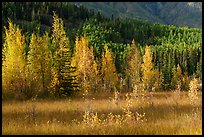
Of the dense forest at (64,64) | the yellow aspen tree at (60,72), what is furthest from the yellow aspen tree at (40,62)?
the yellow aspen tree at (60,72)

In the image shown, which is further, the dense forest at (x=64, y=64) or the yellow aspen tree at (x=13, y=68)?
the dense forest at (x=64, y=64)

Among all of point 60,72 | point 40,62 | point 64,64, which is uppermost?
point 64,64

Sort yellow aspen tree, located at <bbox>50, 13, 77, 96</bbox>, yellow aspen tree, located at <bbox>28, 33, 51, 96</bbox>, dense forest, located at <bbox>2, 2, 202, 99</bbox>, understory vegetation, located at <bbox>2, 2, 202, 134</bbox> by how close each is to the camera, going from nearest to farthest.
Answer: understory vegetation, located at <bbox>2, 2, 202, 134</bbox>, yellow aspen tree, located at <bbox>50, 13, 77, 96</bbox>, dense forest, located at <bbox>2, 2, 202, 99</bbox>, yellow aspen tree, located at <bbox>28, 33, 51, 96</bbox>

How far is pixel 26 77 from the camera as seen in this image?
26.7 meters

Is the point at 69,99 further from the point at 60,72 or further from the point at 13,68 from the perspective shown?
the point at 13,68

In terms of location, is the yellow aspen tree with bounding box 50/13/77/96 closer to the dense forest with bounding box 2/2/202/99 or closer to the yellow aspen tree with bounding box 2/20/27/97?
the dense forest with bounding box 2/2/202/99

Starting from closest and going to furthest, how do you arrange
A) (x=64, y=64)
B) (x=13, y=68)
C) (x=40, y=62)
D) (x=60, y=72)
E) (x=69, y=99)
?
(x=69, y=99)
(x=60, y=72)
(x=64, y=64)
(x=40, y=62)
(x=13, y=68)

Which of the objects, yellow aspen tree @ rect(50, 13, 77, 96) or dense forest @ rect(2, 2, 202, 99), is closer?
yellow aspen tree @ rect(50, 13, 77, 96)

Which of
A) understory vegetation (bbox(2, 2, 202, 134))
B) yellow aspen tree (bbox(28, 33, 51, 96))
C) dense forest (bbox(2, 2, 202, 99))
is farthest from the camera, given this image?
yellow aspen tree (bbox(28, 33, 51, 96))

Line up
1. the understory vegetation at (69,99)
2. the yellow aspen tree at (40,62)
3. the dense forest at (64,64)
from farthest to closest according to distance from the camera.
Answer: the yellow aspen tree at (40,62) → the dense forest at (64,64) → the understory vegetation at (69,99)

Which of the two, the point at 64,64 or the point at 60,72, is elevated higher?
the point at 64,64

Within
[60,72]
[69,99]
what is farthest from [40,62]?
[69,99]

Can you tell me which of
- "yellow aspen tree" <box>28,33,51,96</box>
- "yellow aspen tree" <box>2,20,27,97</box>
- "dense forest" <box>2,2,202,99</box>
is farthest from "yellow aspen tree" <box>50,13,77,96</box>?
"yellow aspen tree" <box>2,20,27,97</box>

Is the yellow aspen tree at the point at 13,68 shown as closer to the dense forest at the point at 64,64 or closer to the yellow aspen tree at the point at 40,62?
the dense forest at the point at 64,64
